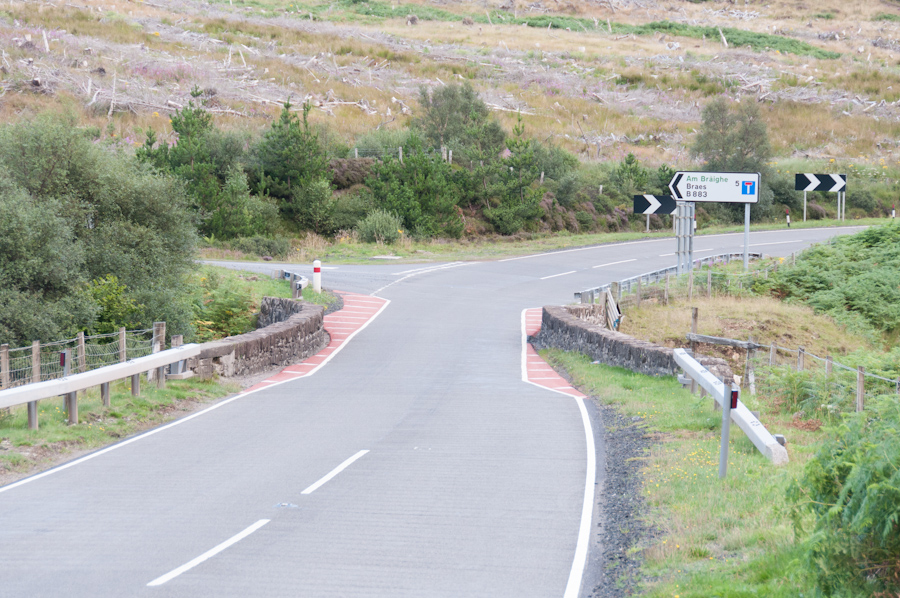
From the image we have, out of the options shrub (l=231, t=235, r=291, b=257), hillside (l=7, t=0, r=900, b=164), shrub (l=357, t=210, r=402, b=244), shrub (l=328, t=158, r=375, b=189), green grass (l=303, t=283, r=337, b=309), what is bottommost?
green grass (l=303, t=283, r=337, b=309)

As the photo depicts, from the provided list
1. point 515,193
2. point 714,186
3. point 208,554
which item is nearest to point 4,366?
point 208,554

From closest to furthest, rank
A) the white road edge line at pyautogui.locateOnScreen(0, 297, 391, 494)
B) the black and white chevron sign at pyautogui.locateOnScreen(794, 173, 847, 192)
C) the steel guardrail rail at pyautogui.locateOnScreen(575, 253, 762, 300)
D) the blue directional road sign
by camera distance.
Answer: the white road edge line at pyautogui.locateOnScreen(0, 297, 391, 494) → the steel guardrail rail at pyautogui.locateOnScreen(575, 253, 762, 300) → the blue directional road sign → the black and white chevron sign at pyautogui.locateOnScreen(794, 173, 847, 192)

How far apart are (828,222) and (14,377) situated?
4481cm

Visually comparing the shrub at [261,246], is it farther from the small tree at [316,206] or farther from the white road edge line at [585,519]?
the white road edge line at [585,519]

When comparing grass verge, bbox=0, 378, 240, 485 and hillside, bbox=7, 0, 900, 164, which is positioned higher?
hillside, bbox=7, 0, 900, 164

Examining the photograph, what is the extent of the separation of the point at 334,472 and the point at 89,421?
14.6 ft

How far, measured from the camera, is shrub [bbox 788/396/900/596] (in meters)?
4.76

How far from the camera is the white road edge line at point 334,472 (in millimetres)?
9405

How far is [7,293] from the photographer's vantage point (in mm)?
17531

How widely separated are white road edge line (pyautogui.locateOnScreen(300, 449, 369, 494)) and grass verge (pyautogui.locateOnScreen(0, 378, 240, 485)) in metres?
3.51

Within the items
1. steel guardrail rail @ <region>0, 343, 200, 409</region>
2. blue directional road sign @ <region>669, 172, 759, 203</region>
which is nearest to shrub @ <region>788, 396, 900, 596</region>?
steel guardrail rail @ <region>0, 343, 200, 409</region>

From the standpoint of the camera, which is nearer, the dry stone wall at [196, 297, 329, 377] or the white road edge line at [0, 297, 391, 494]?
the white road edge line at [0, 297, 391, 494]

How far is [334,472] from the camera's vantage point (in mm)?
10156

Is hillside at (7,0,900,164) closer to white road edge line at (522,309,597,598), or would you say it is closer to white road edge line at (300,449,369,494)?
white road edge line at (300,449,369,494)
